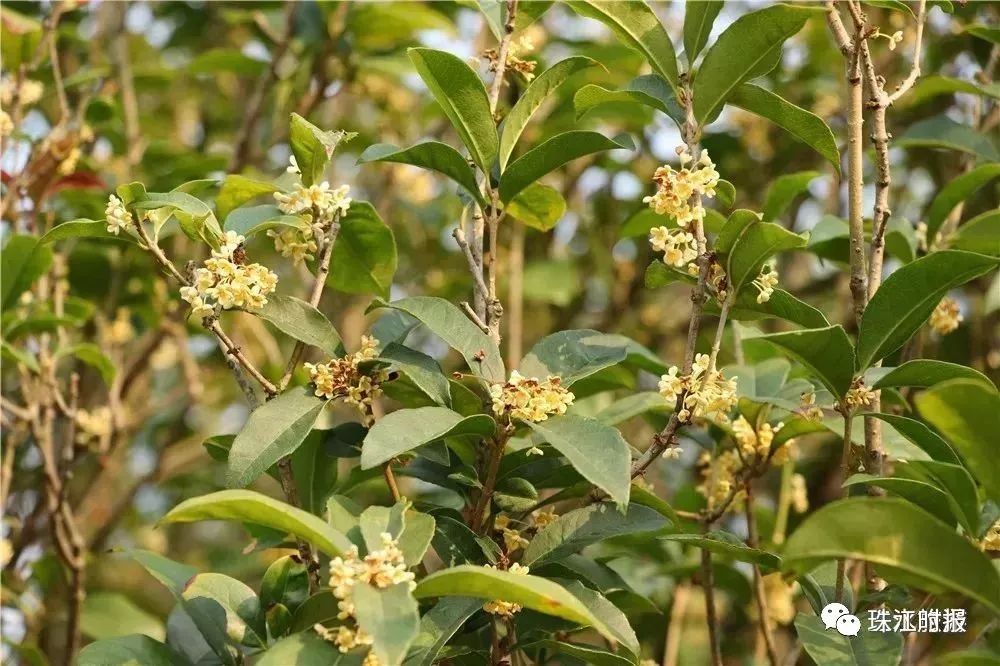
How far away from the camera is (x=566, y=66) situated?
41.9 inches

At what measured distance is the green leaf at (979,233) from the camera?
1359mm

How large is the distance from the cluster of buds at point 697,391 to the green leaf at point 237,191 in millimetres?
464

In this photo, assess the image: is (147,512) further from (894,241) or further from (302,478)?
(894,241)

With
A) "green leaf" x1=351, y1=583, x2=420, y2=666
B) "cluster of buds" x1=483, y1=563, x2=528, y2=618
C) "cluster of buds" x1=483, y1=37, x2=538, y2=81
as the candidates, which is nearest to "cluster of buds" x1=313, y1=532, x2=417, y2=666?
"green leaf" x1=351, y1=583, x2=420, y2=666

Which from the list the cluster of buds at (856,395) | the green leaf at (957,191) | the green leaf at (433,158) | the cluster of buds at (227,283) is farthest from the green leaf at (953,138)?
the cluster of buds at (227,283)

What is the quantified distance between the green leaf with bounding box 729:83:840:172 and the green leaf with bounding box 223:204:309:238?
43 cm

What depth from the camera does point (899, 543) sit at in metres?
0.78

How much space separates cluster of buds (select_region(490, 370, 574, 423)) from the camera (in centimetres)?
91

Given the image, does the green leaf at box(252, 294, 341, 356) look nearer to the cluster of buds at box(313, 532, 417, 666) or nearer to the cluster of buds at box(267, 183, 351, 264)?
the cluster of buds at box(267, 183, 351, 264)

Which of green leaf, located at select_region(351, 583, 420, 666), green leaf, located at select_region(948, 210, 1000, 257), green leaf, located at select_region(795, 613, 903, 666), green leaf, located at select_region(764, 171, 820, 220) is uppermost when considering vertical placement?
green leaf, located at select_region(764, 171, 820, 220)

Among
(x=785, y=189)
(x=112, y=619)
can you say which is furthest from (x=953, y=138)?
(x=112, y=619)

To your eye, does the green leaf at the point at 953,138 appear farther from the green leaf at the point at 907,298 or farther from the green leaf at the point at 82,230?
the green leaf at the point at 82,230

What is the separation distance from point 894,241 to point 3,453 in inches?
64.5

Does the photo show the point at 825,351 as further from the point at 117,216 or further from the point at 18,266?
the point at 18,266
